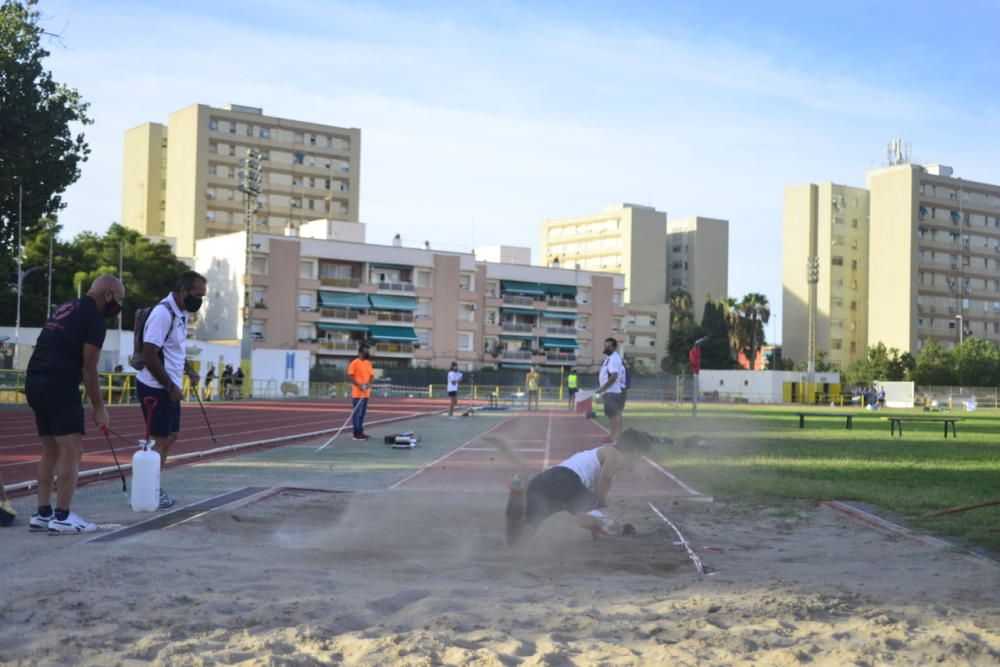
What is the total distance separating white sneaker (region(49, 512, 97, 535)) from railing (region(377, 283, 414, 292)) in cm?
8052

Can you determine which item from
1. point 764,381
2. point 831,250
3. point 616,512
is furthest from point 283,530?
point 831,250

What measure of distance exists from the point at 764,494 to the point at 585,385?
7249 cm

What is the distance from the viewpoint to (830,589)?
6.31 meters

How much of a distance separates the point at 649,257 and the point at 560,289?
998 inches

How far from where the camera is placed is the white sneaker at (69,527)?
25.6 feet

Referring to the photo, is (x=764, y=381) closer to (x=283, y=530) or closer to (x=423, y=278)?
(x=423, y=278)

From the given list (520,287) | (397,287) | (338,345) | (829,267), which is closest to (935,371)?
(829,267)

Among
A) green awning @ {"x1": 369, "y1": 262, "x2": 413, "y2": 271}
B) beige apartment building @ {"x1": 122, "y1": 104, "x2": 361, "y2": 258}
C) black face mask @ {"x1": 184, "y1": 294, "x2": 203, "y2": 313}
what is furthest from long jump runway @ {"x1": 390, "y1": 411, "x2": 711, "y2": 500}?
beige apartment building @ {"x1": 122, "y1": 104, "x2": 361, "y2": 258}

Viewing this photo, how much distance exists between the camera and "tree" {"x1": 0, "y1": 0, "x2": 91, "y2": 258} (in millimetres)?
31891

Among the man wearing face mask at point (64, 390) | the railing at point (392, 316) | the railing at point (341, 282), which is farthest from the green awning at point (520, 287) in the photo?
the man wearing face mask at point (64, 390)

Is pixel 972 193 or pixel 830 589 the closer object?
pixel 830 589

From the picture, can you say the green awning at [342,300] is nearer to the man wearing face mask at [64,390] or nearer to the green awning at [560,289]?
the green awning at [560,289]

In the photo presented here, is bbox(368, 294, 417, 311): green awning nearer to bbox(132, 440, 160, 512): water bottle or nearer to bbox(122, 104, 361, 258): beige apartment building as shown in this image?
bbox(122, 104, 361, 258): beige apartment building

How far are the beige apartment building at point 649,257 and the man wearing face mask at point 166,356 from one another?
10428 centimetres
